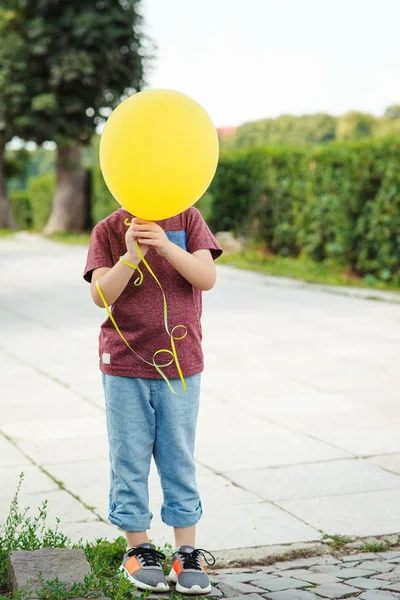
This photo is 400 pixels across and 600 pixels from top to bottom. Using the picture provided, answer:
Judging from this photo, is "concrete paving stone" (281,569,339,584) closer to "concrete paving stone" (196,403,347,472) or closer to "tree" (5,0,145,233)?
"concrete paving stone" (196,403,347,472)

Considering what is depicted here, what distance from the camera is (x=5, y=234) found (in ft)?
104

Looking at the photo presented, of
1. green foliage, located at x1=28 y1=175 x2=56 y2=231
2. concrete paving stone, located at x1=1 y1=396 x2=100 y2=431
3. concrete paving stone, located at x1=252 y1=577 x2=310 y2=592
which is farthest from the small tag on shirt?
green foliage, located at x1=28 y1=175 x2=56 y2=231

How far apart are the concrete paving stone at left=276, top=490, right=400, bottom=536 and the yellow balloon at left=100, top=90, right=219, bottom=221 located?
168 cm

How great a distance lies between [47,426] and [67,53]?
24.1 m

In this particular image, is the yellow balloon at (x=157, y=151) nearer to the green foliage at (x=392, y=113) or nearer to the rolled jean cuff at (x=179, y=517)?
the rolled jean cuff at (x=179, y=517)

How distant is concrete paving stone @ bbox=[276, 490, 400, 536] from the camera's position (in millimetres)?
4188

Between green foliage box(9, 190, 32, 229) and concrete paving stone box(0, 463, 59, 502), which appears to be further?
green foliage box(9, 190, 32, 229)

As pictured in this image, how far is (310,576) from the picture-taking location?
3.65 meters

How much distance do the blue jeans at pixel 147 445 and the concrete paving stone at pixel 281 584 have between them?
1.15 feet

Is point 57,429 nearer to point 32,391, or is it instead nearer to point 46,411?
point 46,411

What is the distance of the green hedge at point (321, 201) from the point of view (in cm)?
1388

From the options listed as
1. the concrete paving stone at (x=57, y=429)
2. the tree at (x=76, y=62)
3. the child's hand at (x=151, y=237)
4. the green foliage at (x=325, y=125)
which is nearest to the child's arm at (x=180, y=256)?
the child's hand at (x=151, y=237)

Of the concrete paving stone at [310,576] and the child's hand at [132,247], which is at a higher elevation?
the child's hand at [132,247]

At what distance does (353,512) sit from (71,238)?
79.1ft
